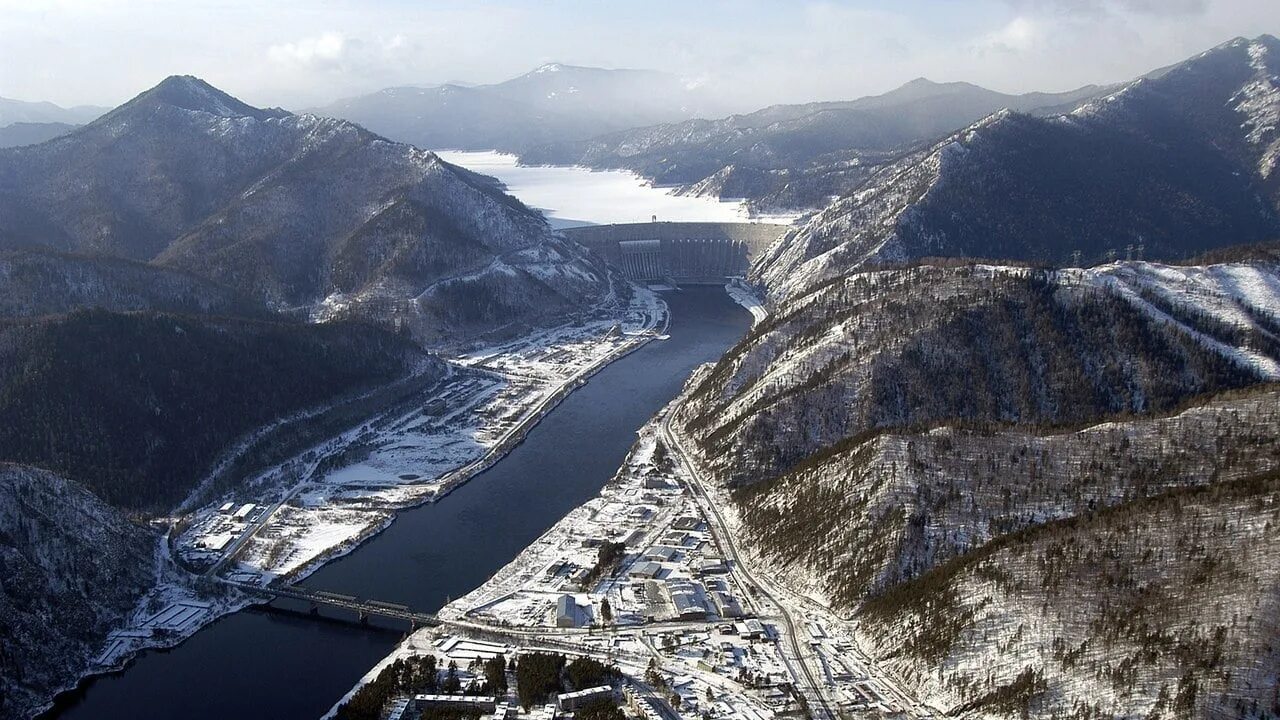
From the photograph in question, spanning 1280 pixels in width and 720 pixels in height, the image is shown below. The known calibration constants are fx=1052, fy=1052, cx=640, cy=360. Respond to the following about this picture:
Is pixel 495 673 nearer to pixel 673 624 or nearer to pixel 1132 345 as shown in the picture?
pixel 673 624

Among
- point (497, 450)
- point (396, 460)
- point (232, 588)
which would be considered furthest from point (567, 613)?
point (396, 460)

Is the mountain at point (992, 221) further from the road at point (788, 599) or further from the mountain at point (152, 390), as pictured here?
the mountain at point (152, 390)

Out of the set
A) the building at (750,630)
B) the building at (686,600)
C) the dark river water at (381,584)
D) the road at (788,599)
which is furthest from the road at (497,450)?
the building at (750,630)

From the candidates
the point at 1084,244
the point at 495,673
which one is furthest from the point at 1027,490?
the point at 1084,244

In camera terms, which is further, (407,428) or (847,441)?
(407,428)

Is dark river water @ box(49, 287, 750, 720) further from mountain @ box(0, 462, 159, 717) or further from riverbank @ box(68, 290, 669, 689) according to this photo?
mountain @ box(0, 462, 159, 717)

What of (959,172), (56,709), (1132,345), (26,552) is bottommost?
(56,709)

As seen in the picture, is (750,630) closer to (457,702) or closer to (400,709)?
(457,702)
